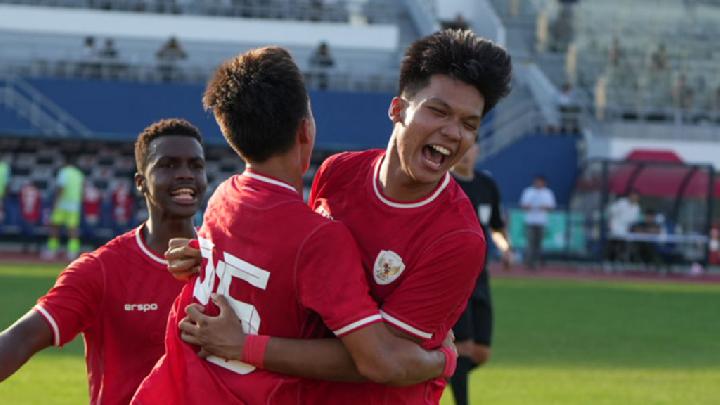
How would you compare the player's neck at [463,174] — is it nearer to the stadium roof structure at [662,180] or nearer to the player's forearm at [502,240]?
the player's forearm at [502,240]

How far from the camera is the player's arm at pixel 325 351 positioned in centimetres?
382

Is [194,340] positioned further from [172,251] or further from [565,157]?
[565,157]

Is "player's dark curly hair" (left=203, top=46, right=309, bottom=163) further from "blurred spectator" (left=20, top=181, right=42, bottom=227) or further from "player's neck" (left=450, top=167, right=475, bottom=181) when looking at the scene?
"blurred spectator" (left=20, top=181, right=42, bottom=227)

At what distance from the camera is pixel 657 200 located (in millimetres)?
29094

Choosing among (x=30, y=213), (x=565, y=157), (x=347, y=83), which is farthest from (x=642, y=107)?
(x=30, y=213)

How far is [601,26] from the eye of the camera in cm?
3869

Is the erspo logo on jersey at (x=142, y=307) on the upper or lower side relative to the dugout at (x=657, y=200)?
upper

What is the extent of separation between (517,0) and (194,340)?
35.4 meters

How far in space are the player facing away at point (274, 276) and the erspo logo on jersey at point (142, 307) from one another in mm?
1000

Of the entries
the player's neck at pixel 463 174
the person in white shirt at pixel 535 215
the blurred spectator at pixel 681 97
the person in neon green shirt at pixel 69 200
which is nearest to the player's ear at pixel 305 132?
the player's neck at pixel 463 174

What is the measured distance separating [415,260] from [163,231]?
158 cm

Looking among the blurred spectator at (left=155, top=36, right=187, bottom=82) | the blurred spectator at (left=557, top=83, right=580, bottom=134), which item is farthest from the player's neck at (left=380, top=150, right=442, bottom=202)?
the blurred spectator at (left=557, top=83, right=580, bottom=134)

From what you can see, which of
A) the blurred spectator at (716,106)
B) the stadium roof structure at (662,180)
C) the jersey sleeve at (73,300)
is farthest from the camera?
the blurred spectator at (716,106)

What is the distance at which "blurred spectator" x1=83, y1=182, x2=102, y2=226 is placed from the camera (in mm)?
26984
